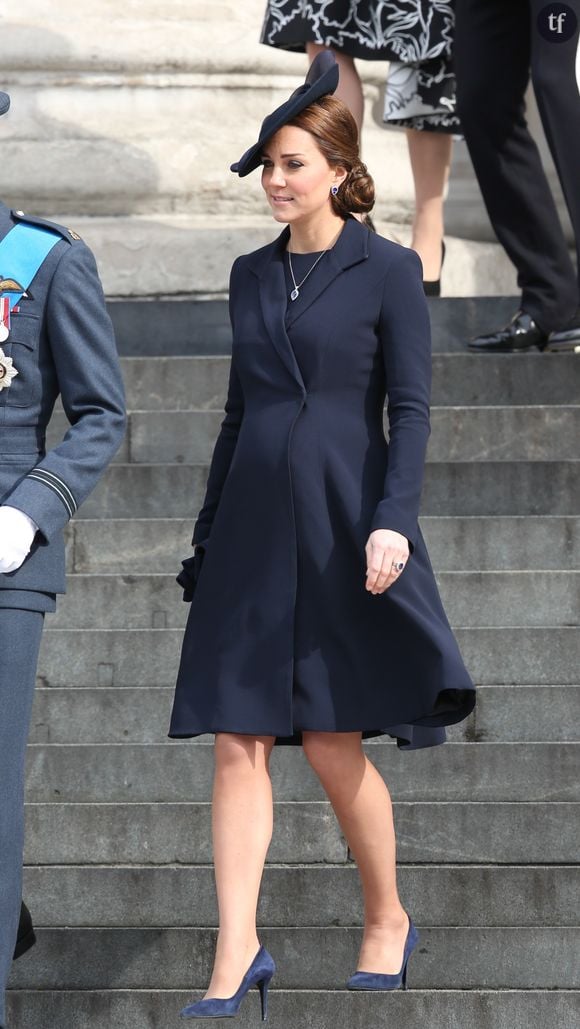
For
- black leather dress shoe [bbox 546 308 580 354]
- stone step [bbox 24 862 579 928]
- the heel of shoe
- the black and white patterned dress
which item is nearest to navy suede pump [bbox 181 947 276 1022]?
the heel of shoe

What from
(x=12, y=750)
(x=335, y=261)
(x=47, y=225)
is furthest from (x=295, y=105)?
(x=12, y=750)

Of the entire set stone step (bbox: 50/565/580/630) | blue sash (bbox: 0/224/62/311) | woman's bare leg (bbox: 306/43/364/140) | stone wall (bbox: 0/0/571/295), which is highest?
stone wall (bbox: 0/0/571/295)

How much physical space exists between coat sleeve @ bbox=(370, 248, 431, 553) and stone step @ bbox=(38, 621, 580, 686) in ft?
4.83

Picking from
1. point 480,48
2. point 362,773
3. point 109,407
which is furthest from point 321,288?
point 480,48

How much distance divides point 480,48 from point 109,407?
3.28 metres

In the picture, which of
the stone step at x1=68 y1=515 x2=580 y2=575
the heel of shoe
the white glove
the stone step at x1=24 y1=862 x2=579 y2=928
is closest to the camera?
the white glove

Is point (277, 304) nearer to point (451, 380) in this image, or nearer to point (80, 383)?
point (80, 383)

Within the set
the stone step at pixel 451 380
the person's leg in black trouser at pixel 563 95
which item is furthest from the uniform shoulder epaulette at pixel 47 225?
the stone step at pixel 451 380

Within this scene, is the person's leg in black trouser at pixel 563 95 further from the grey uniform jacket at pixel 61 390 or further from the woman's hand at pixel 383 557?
the grey uniform jacket at pixel 61 390

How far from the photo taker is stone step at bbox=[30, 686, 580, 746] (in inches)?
207

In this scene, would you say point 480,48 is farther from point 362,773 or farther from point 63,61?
point 362,773

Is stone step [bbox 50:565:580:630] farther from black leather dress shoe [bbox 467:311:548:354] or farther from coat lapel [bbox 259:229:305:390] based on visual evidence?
coat lapel [bbox 259:229:305:390]

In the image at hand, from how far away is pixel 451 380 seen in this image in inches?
269

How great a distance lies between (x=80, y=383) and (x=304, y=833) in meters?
1.51
